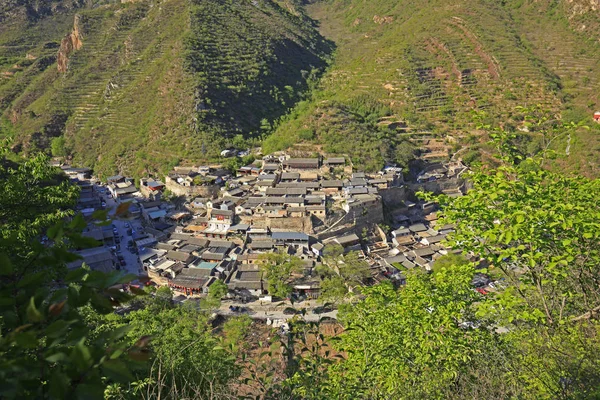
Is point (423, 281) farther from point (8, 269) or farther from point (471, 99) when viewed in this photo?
point (471, 99)

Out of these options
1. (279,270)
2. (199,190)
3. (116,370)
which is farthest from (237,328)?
(116,370)

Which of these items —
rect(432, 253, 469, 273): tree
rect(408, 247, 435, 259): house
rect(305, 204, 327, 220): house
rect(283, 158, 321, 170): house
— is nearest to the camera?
rect(432, 253, 469, 273): tree

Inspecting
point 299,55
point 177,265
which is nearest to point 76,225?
point 177,265

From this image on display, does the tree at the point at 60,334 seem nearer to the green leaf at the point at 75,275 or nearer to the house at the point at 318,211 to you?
the green leaf at the point at 75,275

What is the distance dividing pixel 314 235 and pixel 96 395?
2052 centimetres

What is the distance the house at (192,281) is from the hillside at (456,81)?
44.9ft

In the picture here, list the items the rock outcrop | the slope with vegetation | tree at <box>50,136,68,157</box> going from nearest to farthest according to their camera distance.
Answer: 1. the slope with vegetation
2. tree at <box>50,136,68,157</box>
3. the rock outcrop

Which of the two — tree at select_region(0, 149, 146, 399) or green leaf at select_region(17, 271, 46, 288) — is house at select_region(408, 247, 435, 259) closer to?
tree at select_region(0, 149, 146, 399)

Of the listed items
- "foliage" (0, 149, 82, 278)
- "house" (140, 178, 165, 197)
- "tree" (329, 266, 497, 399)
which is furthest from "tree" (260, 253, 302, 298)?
"tree" (329, 266, 497, 399)

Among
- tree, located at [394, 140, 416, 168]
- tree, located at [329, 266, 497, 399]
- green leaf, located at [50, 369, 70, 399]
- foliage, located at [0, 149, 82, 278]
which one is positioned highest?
green leaf, located at [50, 369, 70, 399]

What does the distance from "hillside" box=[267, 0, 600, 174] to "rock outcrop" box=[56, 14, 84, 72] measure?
1273 inches

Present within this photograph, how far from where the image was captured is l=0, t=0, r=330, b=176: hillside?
3431 centimetres

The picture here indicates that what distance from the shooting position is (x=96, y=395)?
148 centimetres

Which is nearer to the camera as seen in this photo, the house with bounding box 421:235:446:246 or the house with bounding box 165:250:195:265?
the house with bounding box 165:250:195:265
